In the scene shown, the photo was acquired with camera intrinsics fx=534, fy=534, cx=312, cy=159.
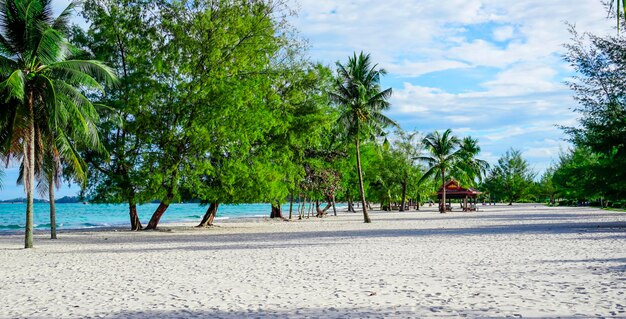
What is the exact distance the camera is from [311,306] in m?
7.36

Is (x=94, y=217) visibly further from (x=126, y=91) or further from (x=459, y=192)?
(x=126, y=91)

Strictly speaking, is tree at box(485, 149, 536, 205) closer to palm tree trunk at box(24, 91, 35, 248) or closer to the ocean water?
the ocean water

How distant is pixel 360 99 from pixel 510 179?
76.5m

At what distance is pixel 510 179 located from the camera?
100m

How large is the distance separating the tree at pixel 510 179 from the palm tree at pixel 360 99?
72308 mm

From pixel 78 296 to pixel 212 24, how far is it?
59.2 feet

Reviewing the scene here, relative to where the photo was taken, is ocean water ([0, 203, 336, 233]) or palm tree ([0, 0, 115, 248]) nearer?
palm tree ([0, 0, 115, 248])

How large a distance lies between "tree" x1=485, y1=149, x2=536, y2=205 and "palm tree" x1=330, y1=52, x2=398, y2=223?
237 feet

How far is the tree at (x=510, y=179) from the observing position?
10031 cm

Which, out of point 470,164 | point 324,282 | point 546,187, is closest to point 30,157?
point 324,282

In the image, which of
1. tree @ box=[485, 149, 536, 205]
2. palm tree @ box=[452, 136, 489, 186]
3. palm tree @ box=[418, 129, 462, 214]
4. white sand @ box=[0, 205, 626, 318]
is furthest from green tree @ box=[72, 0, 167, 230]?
tree @ box=[485, 149, 536, 205]

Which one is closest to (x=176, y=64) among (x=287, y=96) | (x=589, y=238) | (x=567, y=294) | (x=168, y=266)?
(x=287, y=96)

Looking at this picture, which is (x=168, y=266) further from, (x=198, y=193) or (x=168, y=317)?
(x=198, y=193)

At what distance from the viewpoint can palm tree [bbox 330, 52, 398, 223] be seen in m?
32.5
